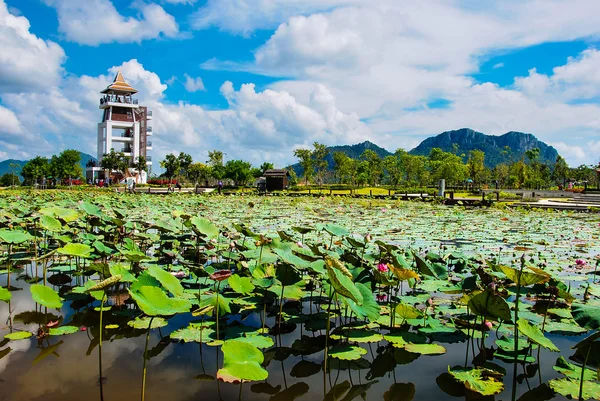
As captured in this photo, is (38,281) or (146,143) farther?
A: (146,143)

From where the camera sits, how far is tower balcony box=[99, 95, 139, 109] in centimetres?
5284

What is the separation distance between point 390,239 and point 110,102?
53732 mm

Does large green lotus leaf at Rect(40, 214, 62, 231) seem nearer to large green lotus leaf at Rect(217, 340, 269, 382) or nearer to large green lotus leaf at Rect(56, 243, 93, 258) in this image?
large green lotus leaf at Rect(56, 243, 93, 258)

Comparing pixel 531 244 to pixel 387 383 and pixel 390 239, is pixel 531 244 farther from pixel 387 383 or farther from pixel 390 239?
pixel 387 383

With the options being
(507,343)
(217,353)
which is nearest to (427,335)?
(507,343)

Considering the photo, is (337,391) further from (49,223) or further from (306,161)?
(306,161)

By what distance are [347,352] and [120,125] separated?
56.0 m

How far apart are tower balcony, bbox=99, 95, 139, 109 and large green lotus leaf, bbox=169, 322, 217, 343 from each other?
184ft

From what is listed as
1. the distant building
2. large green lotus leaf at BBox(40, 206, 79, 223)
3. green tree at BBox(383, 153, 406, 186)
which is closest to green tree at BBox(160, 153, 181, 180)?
the distant building

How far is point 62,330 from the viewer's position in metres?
2.83

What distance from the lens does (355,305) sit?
232 centimetres

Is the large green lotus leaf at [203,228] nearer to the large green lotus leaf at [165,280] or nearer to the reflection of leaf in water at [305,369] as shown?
the large green lotus leaf at [165,280]

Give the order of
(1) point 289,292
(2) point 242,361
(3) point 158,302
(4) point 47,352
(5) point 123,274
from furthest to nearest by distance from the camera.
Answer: (5) point 123,274, (1) point 289,292, (4) point 47,352, (3) point 158,302, (2) point 242,361

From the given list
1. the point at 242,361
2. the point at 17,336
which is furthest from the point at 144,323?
the point at 242,361
